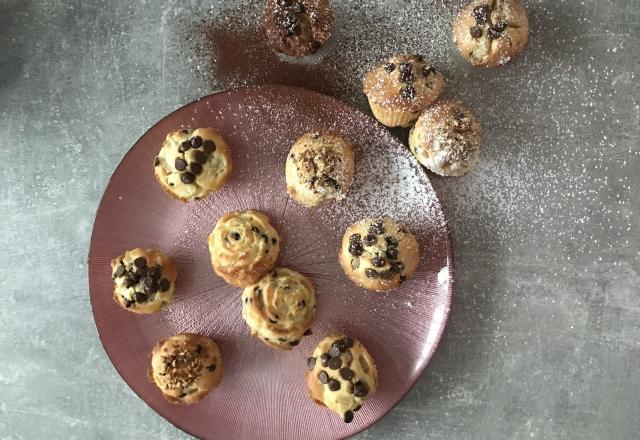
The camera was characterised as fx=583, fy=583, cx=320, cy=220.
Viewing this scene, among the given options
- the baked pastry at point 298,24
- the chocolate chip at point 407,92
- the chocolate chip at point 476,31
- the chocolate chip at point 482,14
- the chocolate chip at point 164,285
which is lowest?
the chocolate chip at point 164,285

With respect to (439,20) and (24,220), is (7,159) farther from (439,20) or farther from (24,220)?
(439,20)

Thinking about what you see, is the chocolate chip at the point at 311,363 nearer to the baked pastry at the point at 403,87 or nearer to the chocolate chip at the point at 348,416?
the chocolate chip at the point at 348,416

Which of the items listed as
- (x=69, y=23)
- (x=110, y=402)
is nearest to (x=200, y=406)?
(x=110, y=402)

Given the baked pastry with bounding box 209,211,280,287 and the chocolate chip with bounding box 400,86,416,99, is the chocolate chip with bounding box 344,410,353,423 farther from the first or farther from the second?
the chocolate chip with bounding box 400,86,416,99

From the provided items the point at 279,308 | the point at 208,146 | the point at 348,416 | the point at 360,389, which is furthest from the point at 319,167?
the point at 348,416

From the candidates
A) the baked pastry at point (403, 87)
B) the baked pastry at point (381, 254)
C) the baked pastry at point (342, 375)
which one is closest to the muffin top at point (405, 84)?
the baked pastry at point (403, 87)

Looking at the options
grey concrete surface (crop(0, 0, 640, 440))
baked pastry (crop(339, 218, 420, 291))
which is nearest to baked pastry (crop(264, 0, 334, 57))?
grey concrete surface (crop(0, 0, 640, 440))
